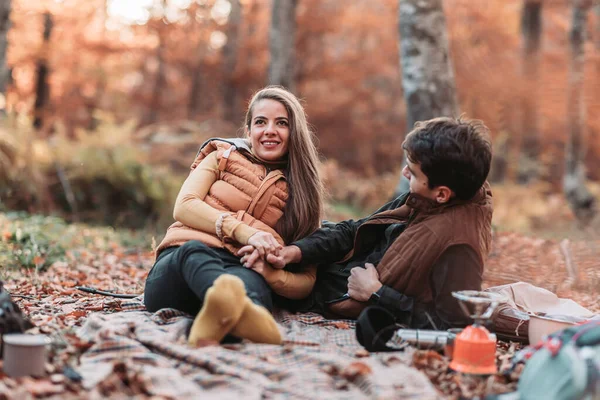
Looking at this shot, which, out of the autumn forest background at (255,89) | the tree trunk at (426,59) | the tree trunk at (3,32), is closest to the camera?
the tree trunk at (426,59)

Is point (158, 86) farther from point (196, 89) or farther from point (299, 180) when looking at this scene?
point (299, 180)

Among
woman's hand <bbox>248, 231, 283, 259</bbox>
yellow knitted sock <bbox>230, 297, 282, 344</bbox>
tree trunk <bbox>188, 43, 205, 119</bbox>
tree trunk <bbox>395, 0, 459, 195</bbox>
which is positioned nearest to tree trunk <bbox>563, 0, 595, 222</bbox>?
tree trunk <bbox>395, 0, 459, 195</bbox>

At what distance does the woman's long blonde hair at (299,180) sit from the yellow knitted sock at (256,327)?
98 cm

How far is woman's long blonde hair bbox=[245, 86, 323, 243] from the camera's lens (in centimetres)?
399

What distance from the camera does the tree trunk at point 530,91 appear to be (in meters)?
13.4

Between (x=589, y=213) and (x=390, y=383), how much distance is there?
32.8 ft

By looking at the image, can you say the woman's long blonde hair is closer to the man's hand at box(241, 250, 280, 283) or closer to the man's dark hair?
the man's hand at box(241, 250, 280, 283)

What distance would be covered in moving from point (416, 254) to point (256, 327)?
94 cm

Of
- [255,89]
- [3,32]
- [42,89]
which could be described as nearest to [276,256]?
[3,32]

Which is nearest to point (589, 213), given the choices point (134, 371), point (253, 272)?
point (253, 272)

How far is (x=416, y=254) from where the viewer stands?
3.44 m

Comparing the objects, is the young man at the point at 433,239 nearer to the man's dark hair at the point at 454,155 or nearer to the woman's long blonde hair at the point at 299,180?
the man's dark hair at the point at 454,155

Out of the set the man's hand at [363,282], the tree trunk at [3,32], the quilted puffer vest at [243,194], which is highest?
the tree trunk at [3,32]

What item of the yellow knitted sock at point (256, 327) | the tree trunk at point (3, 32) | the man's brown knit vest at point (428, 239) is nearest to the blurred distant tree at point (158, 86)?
the tree trunk at point (3, 32)
